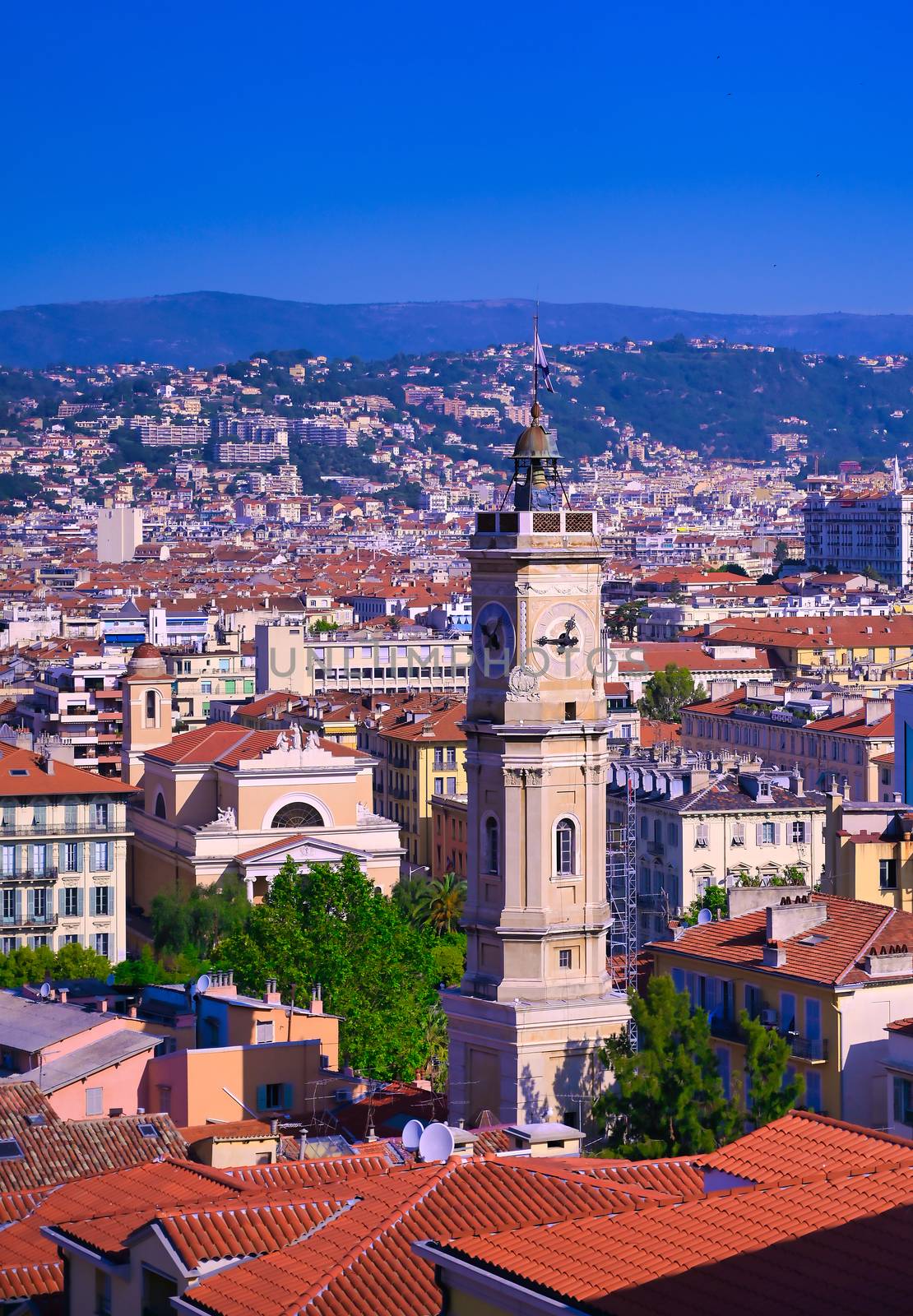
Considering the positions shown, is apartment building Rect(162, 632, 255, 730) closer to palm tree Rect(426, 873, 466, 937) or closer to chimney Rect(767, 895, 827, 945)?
palm tree Rect(426, 873, 466, 937)

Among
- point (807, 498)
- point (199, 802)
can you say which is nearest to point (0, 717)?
point (199, 802)

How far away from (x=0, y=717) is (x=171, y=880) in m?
21.0

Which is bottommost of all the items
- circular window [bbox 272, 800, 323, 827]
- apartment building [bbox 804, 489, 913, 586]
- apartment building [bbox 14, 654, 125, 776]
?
circular window [bbox 272, 800, 323, 827]

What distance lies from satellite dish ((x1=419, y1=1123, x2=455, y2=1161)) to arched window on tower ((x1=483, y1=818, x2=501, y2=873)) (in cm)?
744

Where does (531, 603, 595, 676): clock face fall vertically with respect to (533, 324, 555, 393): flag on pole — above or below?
below

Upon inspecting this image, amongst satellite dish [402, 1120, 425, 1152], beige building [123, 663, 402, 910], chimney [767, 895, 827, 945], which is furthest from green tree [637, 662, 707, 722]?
satellite dish [402, 1120, 425, 1152]

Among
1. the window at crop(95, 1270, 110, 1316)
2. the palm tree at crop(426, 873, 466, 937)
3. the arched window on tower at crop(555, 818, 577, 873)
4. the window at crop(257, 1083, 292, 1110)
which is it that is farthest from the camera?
the palm tree at crop(426, 873, 466, 937)

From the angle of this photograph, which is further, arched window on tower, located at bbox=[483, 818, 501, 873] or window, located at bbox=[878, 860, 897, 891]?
window, located at bbox=[878, 860, 897, 891]

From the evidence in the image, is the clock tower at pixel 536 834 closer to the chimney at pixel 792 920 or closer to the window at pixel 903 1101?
the chimney at pixel 792 920

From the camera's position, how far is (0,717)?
221 ft

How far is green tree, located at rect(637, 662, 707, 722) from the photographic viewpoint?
8069 centimetres

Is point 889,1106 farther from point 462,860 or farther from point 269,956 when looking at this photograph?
point 462,860

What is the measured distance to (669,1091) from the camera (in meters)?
19.9

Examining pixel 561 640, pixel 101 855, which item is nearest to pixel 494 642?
pixel 561 640
